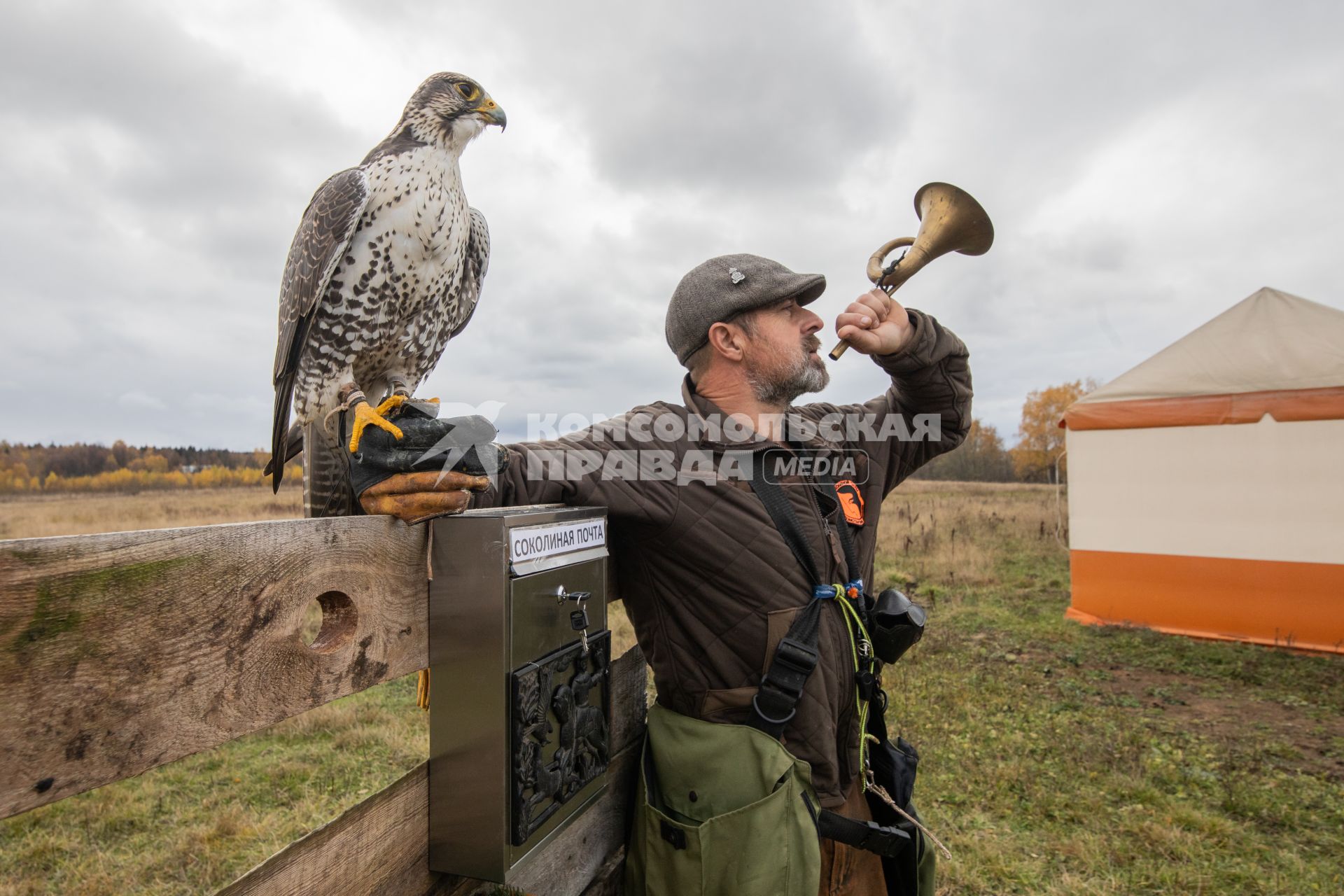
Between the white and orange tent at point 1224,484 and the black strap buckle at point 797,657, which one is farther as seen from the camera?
the white and orange tent at point 1224,484

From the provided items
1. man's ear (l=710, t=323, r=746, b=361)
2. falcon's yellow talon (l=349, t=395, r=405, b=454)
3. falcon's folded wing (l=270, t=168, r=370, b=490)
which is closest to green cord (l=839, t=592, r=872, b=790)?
A: man's ear (l=710, t=323, r=746, b=361)

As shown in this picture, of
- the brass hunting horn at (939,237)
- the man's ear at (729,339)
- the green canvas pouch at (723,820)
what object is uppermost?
the brass hunting horn at (939,237)

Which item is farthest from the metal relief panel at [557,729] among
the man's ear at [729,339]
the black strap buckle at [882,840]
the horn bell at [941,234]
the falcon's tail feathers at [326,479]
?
the horn bell at [941,234]

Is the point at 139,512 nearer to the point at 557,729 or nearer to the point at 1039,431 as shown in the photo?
the point at 557,729

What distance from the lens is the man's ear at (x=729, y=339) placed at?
2432 mm

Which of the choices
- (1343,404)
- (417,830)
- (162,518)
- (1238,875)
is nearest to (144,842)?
(417,830)

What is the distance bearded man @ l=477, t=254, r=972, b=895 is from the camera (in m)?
1.86

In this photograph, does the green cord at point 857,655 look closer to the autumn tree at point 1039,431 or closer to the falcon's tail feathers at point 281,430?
the falcon's tail feathers at point 281,430

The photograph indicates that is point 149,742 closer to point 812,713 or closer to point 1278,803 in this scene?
point 812,713

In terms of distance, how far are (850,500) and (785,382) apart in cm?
47

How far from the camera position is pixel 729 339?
2.45 m

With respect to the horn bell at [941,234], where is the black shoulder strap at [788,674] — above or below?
below

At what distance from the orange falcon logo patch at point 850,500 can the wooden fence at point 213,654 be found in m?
1.40

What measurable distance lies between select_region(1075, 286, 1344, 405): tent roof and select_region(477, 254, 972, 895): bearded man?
679cm
